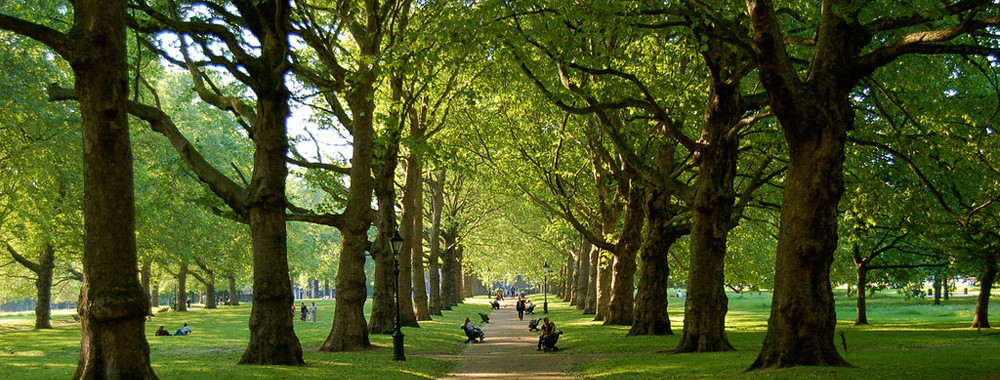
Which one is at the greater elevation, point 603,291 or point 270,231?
point 270,231

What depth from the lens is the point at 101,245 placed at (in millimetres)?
9570

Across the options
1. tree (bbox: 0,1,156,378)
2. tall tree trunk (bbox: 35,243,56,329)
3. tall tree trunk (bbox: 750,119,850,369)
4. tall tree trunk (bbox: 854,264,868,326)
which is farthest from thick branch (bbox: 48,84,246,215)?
tall tree trunk (bbox: 35,243,56,329)

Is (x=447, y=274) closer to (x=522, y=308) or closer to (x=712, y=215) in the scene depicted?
(x=522, y=308)

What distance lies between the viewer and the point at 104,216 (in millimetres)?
9594

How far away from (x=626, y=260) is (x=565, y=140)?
7.40 meters

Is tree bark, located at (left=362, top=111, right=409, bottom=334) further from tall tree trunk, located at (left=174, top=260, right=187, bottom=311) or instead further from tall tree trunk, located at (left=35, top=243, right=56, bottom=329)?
tall tree trunk, located at (left=174, top=260, right=187, bottom=311)

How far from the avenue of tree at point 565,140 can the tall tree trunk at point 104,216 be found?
0.03m

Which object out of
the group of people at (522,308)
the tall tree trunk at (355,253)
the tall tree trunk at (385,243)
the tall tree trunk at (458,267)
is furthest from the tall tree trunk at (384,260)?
the tall tree trunk at (458,267)

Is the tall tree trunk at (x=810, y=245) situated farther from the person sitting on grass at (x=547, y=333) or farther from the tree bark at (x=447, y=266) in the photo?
the tree bark at (x=447, y=266)

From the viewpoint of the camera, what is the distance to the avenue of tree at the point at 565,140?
35.9 ft

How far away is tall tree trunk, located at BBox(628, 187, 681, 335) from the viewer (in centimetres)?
2294

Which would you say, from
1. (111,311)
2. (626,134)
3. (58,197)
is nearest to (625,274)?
(626,134)

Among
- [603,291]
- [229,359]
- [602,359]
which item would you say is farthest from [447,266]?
[229,359]

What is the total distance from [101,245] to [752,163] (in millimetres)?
20411
